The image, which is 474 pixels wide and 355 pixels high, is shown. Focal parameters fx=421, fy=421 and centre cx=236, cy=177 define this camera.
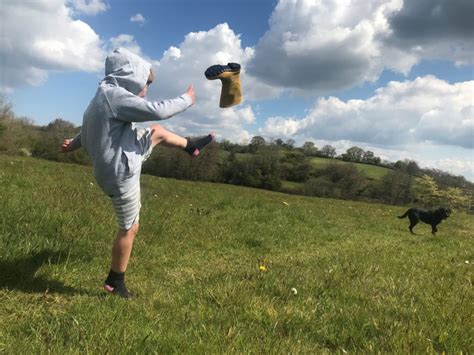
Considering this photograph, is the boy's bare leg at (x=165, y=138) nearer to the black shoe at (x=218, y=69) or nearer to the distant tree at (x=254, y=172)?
the black shoe at (x=218, y=69)

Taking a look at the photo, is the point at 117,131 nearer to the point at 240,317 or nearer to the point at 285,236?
the point at 240,317

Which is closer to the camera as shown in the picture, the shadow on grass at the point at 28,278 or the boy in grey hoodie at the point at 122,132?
the boy in grey hoodie at the point at 122,132

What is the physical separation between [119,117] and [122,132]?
197 millimetres

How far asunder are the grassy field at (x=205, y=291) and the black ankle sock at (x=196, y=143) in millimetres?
1650

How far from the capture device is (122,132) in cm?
431

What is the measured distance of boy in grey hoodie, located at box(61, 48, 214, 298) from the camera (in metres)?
4.16

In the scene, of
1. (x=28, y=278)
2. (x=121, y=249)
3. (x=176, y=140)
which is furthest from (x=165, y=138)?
(x=28, y=278)

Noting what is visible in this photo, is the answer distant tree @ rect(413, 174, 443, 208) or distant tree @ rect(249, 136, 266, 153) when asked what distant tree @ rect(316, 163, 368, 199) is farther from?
distant tree @ rect(249, 136, 266, 153)

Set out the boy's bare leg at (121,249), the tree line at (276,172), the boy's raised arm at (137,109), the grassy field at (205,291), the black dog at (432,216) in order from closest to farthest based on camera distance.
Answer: the grassy field at (205,291)
the boy's raised arm at (137,109)
the boy's bare leg at (121,249)
the black dog at (432,216)
the tree line at (276,172)

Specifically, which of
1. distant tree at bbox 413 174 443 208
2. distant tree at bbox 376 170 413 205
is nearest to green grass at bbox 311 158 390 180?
distant tree at bbox 376 170 413 205

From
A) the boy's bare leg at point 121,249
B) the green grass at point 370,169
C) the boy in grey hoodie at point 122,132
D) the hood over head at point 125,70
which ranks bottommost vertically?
the boy's bare leg at point 121,249

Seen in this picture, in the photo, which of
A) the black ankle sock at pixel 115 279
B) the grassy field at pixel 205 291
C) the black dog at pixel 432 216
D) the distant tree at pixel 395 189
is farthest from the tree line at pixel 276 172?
the black ankle sock at pixel 115 279

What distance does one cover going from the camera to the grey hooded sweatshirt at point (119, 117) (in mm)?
4145

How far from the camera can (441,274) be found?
21.7ft
